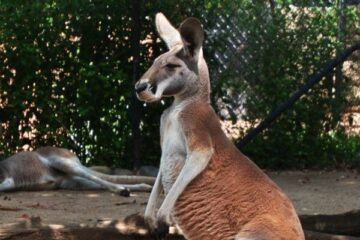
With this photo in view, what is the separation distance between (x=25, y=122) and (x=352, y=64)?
4.21 meters

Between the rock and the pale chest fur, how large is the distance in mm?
5494

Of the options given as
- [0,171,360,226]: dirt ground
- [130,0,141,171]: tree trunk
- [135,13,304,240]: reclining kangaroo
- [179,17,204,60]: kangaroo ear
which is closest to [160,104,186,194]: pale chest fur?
[135,13,304,240]: reclining kangaroo

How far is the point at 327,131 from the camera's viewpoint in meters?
12.5

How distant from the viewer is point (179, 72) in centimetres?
566

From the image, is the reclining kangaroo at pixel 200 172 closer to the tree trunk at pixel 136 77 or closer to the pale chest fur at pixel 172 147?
the pale chest fur at pixel 172 147

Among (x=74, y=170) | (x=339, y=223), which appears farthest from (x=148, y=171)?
(x=339, y=223)

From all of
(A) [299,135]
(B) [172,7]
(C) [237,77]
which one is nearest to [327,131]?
(A) [299,135]

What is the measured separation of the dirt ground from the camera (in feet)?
27.9

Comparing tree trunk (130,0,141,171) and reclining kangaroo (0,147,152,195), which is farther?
tree trunk (130,0,141,171)

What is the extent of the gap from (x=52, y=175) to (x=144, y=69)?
1.81m

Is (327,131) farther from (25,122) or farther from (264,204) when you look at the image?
(264,204)

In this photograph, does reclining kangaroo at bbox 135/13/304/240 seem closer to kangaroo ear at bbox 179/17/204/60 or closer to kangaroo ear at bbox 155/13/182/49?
kangaroo ear at bbox 179/17/204/60

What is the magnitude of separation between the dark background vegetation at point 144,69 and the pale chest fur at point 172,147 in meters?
5.77

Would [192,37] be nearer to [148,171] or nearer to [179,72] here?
[179,72]
